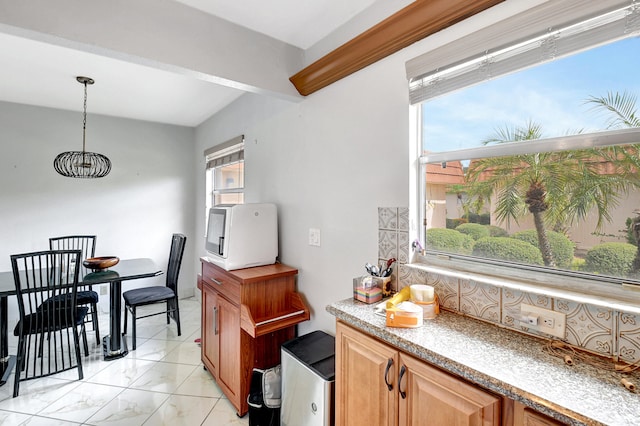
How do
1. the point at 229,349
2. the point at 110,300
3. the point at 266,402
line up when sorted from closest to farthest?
the point at 266,402
the point at 229,349
the point at 110,300

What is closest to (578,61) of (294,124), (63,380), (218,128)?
(294,124)

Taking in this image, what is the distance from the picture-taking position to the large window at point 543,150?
100 centimetres

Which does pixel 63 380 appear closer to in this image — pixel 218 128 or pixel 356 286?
pixel 356 286

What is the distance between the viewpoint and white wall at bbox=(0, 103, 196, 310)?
334cm

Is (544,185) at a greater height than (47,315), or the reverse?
(544,185)

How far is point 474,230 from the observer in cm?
139

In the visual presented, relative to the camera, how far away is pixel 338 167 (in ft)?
6.28

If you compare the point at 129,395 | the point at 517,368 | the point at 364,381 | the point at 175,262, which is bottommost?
the point at 129,395

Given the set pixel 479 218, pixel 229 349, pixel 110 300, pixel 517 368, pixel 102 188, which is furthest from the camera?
pixel 102 188

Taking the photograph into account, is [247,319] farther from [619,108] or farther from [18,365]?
[619,108]

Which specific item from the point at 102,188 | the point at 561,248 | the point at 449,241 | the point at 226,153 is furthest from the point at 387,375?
the point at 102,188

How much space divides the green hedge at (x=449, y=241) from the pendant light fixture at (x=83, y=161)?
3.19m

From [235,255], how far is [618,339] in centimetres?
193

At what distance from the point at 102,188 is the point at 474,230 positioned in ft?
13.9
